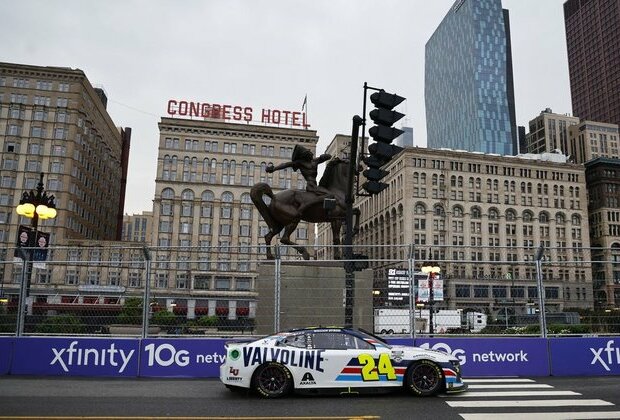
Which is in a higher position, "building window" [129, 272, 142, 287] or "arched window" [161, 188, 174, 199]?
"arched window" [161, 188, 174, 199]

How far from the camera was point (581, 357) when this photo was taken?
12656 millimetres

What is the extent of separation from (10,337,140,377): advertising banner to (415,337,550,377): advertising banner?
7928 millimetres

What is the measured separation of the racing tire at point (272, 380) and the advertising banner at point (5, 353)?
267 inches

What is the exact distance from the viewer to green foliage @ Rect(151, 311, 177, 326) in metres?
12.8

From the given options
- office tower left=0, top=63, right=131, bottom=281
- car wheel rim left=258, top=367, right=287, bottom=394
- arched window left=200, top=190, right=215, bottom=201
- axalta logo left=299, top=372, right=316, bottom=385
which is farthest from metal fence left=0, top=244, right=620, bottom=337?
arched window left=200, top=190, right=215, bottom=201

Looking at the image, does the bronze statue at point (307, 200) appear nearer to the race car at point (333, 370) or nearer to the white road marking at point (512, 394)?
the race car at point (333, 370)

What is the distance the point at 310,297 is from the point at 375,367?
364 centimetres

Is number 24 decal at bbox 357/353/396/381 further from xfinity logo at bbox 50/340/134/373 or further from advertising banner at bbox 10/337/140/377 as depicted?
xfinity logo at bbox 50/340/134/373

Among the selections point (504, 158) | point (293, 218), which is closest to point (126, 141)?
point (504, 158)

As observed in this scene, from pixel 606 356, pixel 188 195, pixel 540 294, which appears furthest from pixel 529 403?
pixel 188 195

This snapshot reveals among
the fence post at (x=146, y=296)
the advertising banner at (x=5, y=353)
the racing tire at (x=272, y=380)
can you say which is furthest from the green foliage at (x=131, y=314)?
the racing tire at (x=272, y=380)

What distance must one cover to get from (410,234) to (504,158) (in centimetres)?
2764

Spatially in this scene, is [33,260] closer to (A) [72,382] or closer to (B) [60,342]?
(B) [60,342]

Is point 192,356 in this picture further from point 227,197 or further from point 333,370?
point 227,197
